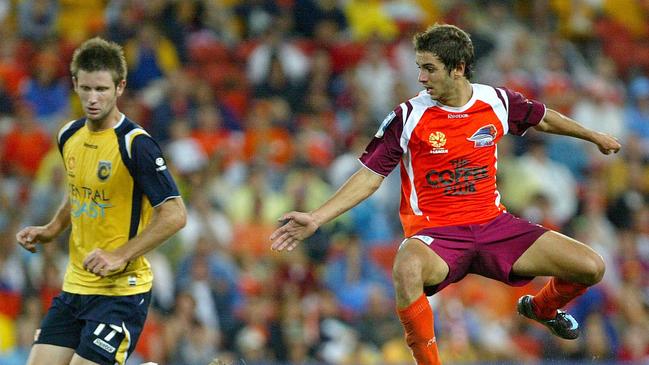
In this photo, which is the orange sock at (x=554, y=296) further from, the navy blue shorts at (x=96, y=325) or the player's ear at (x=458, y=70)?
the navy blue shorts at (x=96, y=325)

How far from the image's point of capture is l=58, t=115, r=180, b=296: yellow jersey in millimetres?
6746

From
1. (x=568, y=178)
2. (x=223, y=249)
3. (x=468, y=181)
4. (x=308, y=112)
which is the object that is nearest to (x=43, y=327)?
(x=468, y=181)

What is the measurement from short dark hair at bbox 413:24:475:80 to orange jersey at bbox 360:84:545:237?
0.28 metres

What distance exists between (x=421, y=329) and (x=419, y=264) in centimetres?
39

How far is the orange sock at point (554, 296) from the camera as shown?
7523mm

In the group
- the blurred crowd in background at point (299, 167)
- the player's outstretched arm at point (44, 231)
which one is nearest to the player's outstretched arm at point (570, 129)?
the player's outstretched arm at point (44, 231)

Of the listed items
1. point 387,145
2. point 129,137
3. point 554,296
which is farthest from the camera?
point 554,296

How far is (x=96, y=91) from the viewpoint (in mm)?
6766

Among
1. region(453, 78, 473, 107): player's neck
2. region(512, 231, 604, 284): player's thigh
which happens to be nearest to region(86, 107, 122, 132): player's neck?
region(453, 78, 473, 107): player's neck

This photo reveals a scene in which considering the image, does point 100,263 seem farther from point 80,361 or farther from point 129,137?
point 129,137

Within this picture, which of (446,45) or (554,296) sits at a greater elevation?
(446,45)

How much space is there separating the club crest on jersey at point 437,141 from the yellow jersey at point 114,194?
5.24 feet

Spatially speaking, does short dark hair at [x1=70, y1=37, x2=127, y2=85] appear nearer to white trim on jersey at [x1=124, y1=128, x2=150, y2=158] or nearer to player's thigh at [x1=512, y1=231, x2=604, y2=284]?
white trim on jersey at [x1=124, y1=128, x2=150, y2=158]

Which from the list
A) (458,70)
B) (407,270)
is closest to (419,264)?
(407,270)
